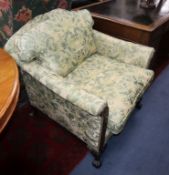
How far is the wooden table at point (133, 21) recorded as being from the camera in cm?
156

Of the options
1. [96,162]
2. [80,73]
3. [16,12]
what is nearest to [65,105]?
[80,73]

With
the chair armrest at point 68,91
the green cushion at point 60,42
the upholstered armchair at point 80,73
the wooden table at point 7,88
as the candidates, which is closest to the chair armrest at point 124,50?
the upholstered armchair at point 80,73

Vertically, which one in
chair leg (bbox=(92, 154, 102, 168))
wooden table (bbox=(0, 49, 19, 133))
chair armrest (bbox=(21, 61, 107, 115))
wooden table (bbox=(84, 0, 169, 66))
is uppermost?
wooden table (bbox=(0, 49, 19, 133))

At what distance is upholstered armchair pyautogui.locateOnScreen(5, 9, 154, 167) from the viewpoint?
106 cm

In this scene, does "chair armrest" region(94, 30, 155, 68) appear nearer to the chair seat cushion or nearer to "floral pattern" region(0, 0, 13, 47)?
the chair seat cushion

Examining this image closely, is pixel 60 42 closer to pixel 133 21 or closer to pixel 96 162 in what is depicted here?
pixel 133 21

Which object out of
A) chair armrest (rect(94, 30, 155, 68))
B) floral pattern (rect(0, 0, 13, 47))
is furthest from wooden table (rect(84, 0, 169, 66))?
floral pattern (rect(0, 0, 13, 47))

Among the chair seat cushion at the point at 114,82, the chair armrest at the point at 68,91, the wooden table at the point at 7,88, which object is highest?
the wooden table at the point at 7,88

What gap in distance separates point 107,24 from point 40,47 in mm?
780

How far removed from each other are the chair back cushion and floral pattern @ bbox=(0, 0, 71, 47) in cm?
16

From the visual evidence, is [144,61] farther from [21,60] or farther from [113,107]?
[21,60]

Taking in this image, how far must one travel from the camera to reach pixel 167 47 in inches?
86.7

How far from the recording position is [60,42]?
1.27 meters

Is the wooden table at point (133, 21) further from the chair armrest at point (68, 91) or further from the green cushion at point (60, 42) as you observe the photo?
the chair armrest at point (68, 91)
